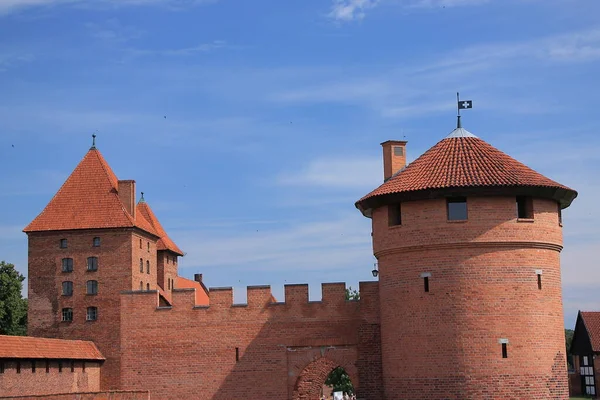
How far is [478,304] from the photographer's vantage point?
28.3 meters

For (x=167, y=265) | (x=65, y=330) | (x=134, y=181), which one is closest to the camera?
(x=65, y=330)

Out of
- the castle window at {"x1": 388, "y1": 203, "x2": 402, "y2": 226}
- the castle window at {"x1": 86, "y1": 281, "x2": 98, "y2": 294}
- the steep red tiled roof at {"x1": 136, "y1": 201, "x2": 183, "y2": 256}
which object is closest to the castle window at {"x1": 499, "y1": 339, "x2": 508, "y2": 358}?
the castle window at {"x1": 388, "y1": 203, "x2": 402, "y2": 226}

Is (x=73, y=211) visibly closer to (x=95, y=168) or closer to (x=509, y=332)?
(x=95, y=168)

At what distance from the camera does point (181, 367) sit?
33.5 metres

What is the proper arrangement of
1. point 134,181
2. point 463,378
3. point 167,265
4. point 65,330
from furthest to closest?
1. point 167,265
2. point 134,181
3. point 65,330
4. point 463,378

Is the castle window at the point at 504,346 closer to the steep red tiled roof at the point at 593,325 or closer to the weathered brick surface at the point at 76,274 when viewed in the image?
the weathered brick surface at the point at 76,274

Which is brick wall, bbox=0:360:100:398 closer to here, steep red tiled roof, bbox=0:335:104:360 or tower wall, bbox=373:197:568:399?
steep red tiled roof, bbox=0:335:104:360

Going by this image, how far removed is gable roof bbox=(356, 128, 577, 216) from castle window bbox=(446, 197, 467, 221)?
0.61 m

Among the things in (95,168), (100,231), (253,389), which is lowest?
(253,389)

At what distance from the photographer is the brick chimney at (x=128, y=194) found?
3884 centimetres

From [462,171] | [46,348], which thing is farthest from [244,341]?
[462,171]

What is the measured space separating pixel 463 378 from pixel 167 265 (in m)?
23.0

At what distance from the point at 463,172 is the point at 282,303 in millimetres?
7945

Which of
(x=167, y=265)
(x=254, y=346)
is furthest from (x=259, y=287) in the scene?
(x=167, y=265)
